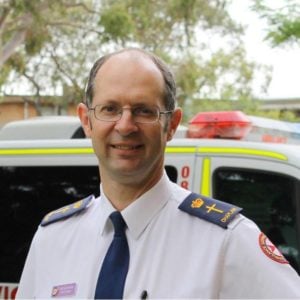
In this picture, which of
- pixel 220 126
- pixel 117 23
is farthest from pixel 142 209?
pixel 117 23

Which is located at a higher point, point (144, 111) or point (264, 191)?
point (144, 111)

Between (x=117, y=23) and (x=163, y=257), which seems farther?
(x=117, y=23)

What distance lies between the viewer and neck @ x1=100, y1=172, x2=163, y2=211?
141cm

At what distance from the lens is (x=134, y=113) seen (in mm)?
1357

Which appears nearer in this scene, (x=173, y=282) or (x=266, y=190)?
(x=173, y=282)

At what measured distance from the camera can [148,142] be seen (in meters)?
1.36

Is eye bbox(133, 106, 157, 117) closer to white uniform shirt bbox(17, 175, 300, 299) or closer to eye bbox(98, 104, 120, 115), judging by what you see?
eye bbox(98, 104, 120, 115)

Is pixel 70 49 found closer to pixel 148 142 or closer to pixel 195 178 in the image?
pixel 195 178

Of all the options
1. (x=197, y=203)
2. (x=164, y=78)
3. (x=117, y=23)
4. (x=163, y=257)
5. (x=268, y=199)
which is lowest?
(x=268, y=199)

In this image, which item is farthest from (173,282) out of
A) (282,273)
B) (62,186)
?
(62,186)

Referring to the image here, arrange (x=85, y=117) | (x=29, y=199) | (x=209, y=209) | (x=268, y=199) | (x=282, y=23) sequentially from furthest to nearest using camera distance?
(x=282, y=23), (x=29, y=199), (x=268, y=199), (x=85, y=117), (x=209, y=209)

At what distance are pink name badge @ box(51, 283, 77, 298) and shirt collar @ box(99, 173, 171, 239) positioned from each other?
0.14m

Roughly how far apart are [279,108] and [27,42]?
27.3ft

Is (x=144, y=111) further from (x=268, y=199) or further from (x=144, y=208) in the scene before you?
(x=268, y=199)
